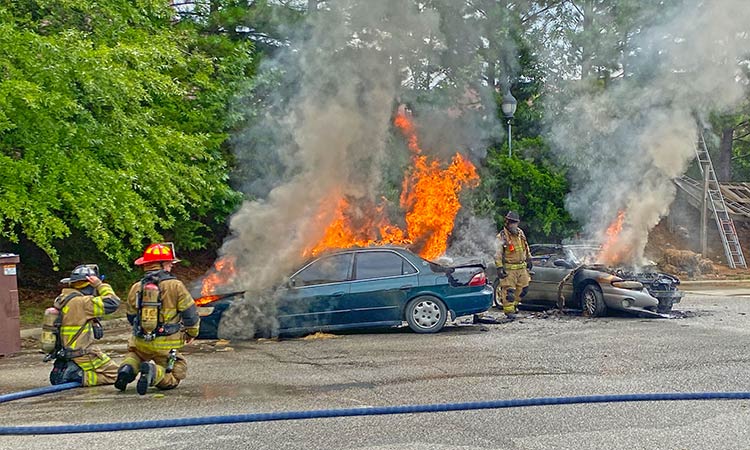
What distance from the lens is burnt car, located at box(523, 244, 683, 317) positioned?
39.0 ft

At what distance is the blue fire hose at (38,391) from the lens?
684 cm

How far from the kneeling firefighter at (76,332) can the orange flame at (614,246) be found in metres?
9.18

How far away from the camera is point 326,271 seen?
10461mm

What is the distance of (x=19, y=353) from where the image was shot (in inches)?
404

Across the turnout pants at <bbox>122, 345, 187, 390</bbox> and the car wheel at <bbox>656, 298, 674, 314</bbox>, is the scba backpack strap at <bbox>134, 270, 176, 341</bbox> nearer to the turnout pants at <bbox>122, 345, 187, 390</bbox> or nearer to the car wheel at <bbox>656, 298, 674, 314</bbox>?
the turnout pants at <bbox>122, 345, 187, 390</bbox>

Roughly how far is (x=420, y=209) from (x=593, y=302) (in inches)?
159

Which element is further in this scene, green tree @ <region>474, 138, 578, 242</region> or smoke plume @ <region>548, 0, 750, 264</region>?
green tree @ <region>474, 138, 578, 242</region>

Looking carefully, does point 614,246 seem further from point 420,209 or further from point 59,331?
point 59,331

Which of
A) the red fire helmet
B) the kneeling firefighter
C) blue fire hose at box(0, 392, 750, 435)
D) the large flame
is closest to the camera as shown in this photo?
blue fire hose at box(0, 392, 750, 435)

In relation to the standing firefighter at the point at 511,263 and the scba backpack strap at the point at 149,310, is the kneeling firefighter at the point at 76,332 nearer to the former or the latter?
the scba backpack strap at the point at 149,310

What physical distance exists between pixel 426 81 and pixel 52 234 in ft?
24.2

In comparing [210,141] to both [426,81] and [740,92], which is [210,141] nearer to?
[426,81]

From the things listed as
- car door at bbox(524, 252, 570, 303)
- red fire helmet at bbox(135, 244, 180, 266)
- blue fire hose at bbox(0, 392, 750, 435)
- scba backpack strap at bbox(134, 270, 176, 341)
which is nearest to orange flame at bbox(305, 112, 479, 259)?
car door at bbox(524, 252, 570, 303)

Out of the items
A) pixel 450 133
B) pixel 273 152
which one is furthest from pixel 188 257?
pixel 450 133
